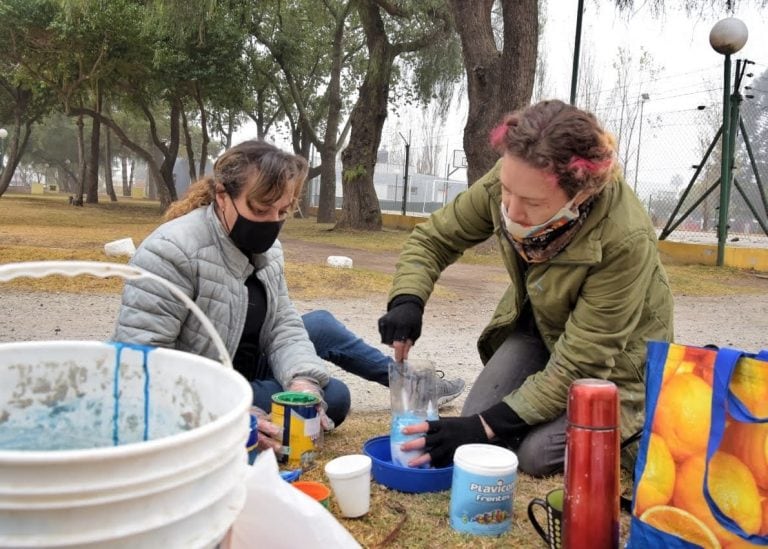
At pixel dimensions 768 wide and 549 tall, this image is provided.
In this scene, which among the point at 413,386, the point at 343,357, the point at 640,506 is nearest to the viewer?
the point at 640,506

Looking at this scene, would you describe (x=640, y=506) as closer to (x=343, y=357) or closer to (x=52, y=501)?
(x=52, y=501)

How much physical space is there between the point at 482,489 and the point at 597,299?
755 millimetres

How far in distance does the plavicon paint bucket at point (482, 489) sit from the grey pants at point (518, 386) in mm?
483

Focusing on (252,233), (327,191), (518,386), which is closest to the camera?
Answer: (252,233)

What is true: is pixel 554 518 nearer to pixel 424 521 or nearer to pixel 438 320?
pixel 424 521

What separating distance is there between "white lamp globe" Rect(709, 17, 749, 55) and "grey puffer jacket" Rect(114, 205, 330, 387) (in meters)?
8.57

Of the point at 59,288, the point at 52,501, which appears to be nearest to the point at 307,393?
the point at 52,501

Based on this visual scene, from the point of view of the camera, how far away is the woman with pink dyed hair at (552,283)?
6.53ft

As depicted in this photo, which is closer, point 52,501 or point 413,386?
point 52,501

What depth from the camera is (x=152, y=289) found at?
2.13 metres

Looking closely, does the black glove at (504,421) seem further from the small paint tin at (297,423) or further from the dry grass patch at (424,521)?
the small paint tin at (297,423)

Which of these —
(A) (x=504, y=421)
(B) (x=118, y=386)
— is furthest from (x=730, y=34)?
(B) (x=118, y=386)

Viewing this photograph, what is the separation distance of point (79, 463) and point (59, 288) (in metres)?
5.96

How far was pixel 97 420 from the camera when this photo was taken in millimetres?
1263
